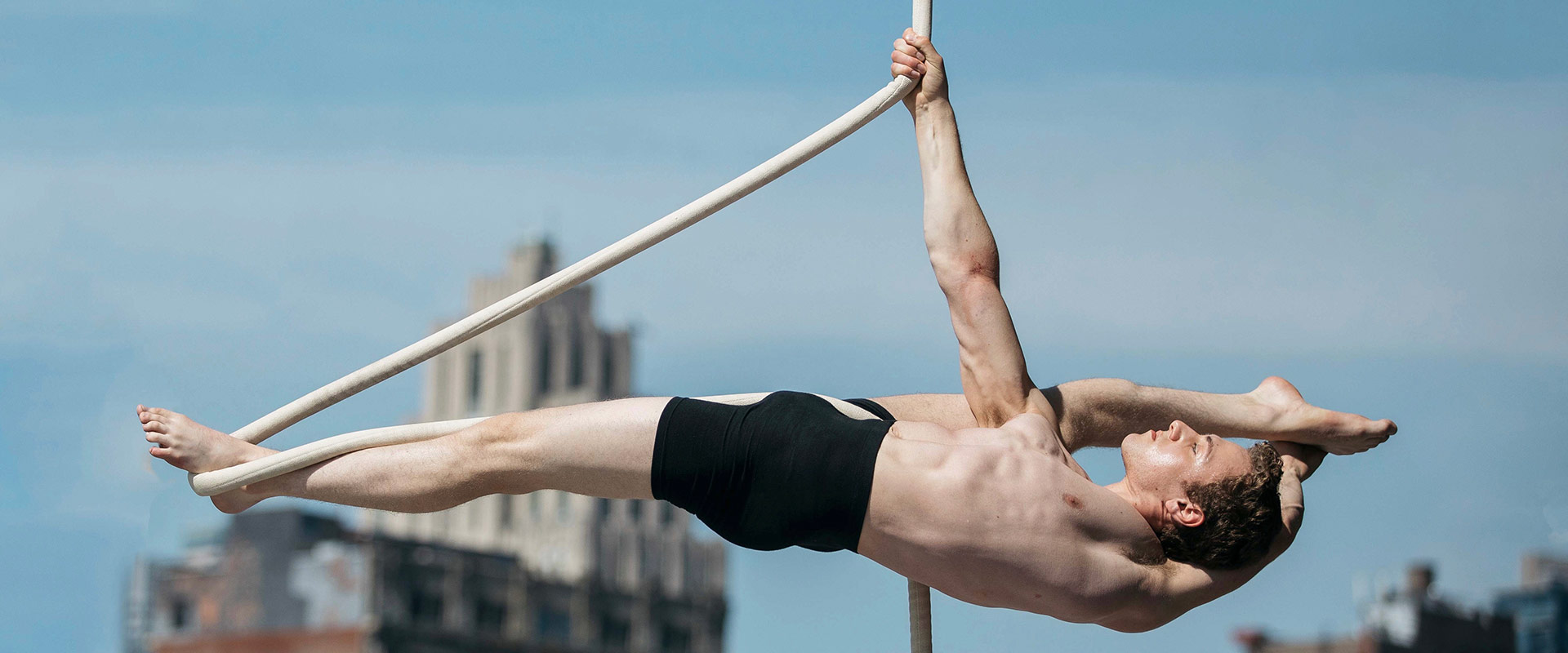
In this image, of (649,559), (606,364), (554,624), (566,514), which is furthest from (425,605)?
(606,364)

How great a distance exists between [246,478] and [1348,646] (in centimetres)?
6410

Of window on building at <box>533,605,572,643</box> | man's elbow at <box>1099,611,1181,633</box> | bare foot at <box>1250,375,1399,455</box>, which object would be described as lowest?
man's elbow at <box>1099,611,1181,633</box>

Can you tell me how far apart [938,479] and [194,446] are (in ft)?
7.28

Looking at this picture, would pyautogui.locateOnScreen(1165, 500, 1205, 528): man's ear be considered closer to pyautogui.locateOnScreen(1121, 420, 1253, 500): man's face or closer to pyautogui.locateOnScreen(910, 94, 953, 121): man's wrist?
pyautogui.locateOnScreen(1121, 420, 1253, 500): man's face

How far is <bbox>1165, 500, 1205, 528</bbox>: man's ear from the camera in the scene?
18.1ft

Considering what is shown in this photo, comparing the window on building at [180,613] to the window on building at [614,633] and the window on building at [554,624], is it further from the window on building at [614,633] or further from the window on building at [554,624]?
the window on building at [614,633]

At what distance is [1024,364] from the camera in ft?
19.0

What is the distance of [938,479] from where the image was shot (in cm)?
530

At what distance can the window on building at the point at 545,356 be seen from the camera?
408 feet

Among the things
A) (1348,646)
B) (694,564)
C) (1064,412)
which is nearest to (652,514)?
(694,564)

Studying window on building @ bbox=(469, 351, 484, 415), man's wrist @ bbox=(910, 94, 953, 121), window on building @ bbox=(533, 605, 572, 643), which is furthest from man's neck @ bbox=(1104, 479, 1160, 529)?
window on building @ bbox=(469, 351, 484, 415)

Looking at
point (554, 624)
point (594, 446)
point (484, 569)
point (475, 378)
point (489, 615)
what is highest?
point (475, 378)

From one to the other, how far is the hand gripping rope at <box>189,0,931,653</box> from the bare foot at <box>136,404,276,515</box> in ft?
0.16

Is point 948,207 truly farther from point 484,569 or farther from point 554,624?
point 554,624
